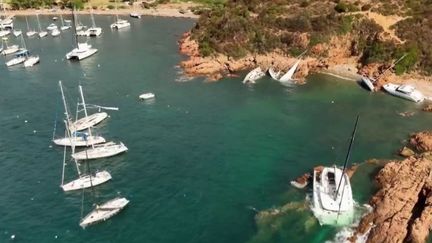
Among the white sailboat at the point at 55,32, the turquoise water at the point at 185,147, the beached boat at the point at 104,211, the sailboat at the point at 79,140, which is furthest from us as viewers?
the white sailboat at the point at 55,32

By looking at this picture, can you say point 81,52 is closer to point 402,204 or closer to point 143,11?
point 143,11

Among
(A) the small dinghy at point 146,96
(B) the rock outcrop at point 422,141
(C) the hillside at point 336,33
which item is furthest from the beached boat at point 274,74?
(B) the rock outcrop at point 422,141

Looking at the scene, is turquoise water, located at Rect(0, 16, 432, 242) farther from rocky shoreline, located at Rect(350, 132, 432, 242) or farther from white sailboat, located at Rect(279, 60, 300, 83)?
rocky shoreline, located at Rect(350, 132, 432, 242)

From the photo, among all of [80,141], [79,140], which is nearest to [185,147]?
[80,141]

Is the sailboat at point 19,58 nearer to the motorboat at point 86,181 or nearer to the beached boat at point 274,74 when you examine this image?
the beached boat at point 274,74

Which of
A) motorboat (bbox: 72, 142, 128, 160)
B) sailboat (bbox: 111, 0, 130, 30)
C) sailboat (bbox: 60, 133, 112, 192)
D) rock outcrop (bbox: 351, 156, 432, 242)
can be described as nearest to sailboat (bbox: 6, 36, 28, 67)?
sailboat (bbox: 111, 0, 130, 30)

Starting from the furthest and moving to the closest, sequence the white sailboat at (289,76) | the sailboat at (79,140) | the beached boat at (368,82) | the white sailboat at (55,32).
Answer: the white sailboat at (55,32) < the white sailboat at (289,76) < the beached boat at (368,82) < the sailboat at (79,140)

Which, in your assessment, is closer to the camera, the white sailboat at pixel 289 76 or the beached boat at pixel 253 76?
the white sailboat at pixel 289 76

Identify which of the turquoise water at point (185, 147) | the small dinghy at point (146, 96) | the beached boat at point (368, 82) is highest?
the beached boat at point (368, 82)
